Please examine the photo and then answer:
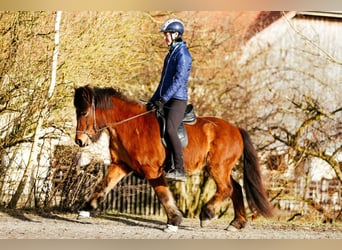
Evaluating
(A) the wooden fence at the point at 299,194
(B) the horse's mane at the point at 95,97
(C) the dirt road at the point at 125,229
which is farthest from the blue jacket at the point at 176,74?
(A) the wooden fence at the point at 299,194

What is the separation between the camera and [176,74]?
26.2 ft

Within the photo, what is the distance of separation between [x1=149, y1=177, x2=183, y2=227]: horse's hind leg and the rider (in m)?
0.21

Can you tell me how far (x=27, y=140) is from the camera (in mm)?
11312

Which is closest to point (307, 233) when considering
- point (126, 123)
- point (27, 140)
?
point (126, 123)

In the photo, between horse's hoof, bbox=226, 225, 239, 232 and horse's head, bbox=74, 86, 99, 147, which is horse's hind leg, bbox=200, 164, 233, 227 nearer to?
horse's hoof, bbox=226, 225, 239, 232

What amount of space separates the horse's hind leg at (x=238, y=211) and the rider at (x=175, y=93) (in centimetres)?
107

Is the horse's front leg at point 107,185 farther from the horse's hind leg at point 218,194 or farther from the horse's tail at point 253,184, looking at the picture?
the horse's tail at point 253,184

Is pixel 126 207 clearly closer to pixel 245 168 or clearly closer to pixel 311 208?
pixel 311 208

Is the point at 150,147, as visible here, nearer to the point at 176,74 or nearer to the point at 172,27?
the point at 176,74

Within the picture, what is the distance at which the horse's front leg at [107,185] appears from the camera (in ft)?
27.1

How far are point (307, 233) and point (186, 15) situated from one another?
6930 millimetres

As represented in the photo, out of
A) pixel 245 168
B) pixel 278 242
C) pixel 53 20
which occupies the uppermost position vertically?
pixel 53 20

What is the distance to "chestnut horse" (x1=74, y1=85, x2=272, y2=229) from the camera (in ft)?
26.7

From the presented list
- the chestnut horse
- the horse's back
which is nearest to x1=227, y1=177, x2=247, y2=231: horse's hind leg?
the chestnut horse
